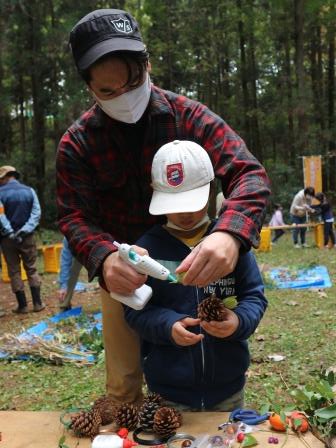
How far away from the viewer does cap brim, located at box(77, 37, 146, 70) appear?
163 centimetres

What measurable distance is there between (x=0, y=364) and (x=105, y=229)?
10.8 ft

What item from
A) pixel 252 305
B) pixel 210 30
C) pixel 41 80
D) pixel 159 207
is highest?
pixel 210 30

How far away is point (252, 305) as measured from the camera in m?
1.87

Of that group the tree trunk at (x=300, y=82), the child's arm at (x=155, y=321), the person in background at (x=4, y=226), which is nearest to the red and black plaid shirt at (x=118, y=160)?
the child's arm at (x=155, y=321)

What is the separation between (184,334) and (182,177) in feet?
→ 1.67

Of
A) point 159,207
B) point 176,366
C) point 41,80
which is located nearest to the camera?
point 159,207

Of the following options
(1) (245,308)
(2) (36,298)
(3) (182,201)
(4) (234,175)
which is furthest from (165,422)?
(2) (36,298)

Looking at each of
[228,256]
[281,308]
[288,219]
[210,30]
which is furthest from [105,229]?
[210,30]

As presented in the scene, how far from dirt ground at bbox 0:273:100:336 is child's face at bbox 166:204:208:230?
182 inches

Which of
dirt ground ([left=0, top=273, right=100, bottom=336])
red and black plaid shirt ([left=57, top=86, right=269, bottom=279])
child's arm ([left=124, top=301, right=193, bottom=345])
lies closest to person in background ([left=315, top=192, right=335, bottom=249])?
dirt ground ([left=0, top=273, right=100, bottom=336])

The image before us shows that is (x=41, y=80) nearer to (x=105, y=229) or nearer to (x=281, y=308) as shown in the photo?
(x=281, y=308)

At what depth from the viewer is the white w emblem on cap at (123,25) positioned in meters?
1.68

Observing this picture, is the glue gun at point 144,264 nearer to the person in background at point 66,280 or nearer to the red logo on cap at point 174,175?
the red logo on cap at point 174,175

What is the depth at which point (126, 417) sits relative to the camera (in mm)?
1814
